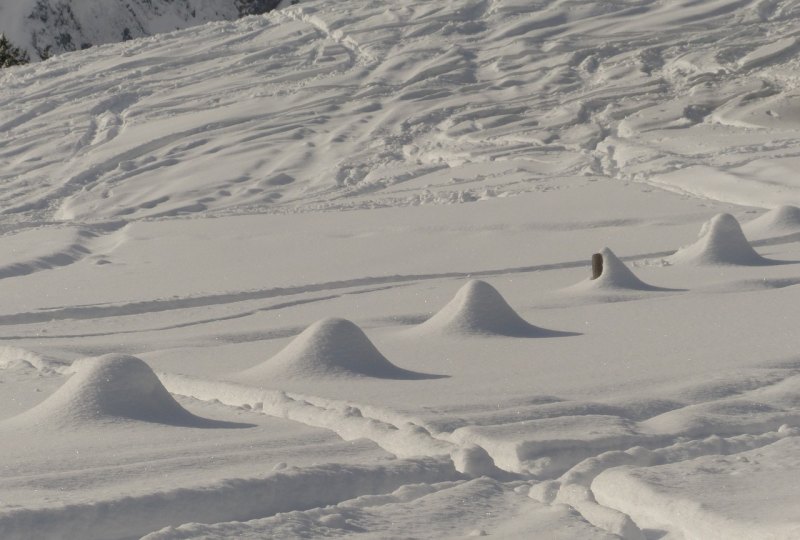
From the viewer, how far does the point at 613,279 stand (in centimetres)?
746

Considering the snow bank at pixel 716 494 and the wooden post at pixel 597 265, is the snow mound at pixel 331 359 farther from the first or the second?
the wooden post at pixel 597 265

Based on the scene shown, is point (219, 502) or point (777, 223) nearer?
point (219, 502)

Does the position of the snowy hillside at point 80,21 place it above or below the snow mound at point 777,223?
above

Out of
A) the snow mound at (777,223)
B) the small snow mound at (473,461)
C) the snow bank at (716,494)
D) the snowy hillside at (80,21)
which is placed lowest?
the snow mound at (777,223)

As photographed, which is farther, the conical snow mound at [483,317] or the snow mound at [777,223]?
the snow mound at [777,223]

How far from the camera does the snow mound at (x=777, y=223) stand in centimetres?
960

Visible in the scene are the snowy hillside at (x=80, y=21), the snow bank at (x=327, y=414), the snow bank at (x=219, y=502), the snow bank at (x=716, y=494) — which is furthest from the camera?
the snowy hillside at (x=80, y=21)

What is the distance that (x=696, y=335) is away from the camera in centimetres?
594

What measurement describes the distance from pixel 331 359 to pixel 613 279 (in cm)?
266

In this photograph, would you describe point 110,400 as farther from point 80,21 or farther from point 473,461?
point 80,21

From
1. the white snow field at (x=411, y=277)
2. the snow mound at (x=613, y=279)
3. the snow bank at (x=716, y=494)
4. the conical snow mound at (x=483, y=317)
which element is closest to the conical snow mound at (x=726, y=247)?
the white snow field at (x=411, y=277)

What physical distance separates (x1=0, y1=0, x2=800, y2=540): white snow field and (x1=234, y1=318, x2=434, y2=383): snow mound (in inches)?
0.6

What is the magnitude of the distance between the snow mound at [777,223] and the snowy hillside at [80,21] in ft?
178

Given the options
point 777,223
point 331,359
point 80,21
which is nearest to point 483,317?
point 331,359
